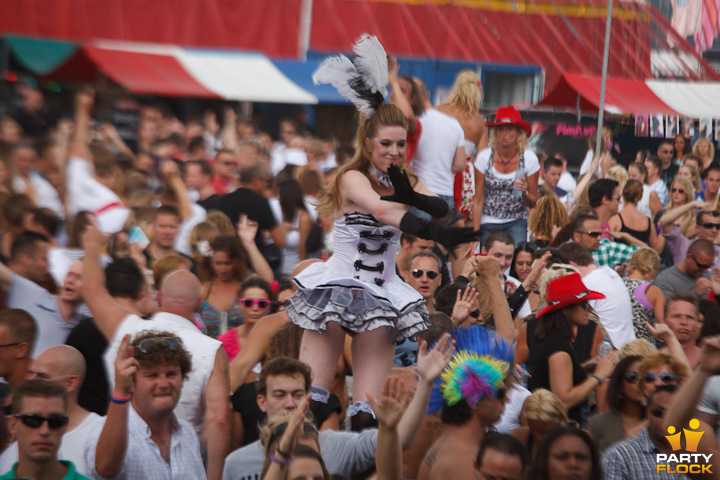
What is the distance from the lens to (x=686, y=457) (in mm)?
4102

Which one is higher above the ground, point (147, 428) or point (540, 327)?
point (540, 327)

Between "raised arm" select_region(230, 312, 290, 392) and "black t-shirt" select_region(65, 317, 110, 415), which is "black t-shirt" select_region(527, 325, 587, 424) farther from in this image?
"black t-shirt" select_region(65, 317, 110, 415)

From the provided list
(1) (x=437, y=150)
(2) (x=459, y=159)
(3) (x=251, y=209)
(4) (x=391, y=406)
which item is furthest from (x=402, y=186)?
(3) (x=251, y=209)

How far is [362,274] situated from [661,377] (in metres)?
1.63

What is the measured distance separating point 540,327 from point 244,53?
18.8 meters

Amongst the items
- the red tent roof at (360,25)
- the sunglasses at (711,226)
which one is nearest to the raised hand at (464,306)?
the sunglasses at (711,226)

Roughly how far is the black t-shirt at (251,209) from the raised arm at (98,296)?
323 cm

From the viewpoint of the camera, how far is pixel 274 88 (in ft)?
70.4

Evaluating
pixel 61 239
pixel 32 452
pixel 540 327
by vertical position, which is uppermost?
pixel 61 239

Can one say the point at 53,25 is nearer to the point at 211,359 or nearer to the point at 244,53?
the point at 244,53

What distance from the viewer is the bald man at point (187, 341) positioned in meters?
4.51

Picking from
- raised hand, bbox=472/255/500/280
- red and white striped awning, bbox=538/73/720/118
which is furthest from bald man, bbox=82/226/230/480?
red and white striped awning, bbox=538/73/720/118

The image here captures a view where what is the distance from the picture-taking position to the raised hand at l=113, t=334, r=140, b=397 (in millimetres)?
3545

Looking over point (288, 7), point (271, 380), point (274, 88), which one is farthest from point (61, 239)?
point (288, 7)
